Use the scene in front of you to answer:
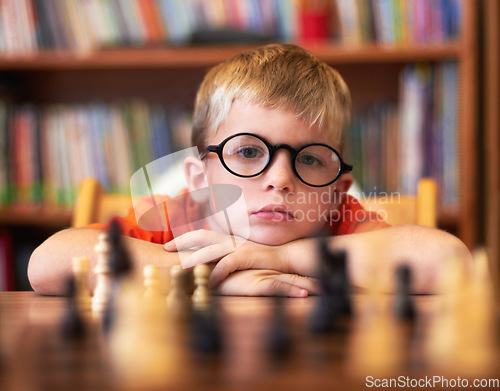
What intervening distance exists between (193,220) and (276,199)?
0.62 ft

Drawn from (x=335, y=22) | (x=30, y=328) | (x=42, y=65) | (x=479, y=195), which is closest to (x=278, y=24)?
(x=335, y=22)

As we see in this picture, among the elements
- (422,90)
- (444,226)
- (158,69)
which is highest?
(158,69)

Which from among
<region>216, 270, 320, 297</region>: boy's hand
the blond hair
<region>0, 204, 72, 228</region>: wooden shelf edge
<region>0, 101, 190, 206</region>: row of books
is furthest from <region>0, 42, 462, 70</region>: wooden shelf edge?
<region>216, 270, 320, 297</region>: boy's hand

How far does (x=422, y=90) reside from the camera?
1.94 meters

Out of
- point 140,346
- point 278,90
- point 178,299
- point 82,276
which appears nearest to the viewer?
point 140,346

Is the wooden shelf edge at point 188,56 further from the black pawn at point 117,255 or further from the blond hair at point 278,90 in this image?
the black pawn at point 117,255

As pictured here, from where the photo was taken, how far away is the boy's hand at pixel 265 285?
0.81 meters

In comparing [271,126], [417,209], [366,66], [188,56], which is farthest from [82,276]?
[366,66]

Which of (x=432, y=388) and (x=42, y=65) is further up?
(x=42, y=65)

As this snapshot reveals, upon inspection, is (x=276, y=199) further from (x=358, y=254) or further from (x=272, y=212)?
(x=358, y=254)

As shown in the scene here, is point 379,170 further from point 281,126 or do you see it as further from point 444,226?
point 281,126

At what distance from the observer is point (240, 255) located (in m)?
0.90

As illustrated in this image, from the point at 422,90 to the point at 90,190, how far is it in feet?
3.82

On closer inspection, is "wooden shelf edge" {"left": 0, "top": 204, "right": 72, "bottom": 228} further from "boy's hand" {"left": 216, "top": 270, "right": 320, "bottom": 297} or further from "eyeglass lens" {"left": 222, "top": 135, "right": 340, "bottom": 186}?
"boy's hand" {"left": 216, "top": 270, "right": 320, "bottom": 297}
